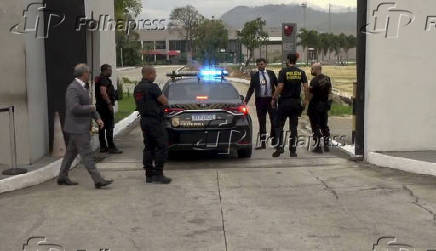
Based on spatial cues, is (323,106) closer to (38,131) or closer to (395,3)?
(395,3)

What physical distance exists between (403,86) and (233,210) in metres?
4.34

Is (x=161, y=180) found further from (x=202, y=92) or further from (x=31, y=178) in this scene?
(x=202, y=92)

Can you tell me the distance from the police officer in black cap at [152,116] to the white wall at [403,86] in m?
3.64

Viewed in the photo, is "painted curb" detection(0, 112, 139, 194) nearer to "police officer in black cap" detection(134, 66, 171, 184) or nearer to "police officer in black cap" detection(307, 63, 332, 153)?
"police officer in black cap" detection(134, 66, 171, 184)

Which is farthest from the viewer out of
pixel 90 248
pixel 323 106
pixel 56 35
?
pixel 323 106

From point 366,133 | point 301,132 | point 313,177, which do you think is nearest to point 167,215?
point 313,177

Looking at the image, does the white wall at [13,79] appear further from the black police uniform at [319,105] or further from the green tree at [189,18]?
the green tree at [189,18]

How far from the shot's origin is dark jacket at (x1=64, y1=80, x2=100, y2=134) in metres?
7.72

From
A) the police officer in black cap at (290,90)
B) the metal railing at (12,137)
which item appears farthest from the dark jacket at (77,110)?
the police officer in black cap at (290,90)

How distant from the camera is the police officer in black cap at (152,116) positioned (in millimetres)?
8125

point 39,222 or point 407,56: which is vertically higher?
point 407,56

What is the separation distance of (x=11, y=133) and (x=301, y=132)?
7739 millimetres

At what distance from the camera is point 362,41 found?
965 centimetres

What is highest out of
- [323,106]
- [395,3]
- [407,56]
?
[395,3]
